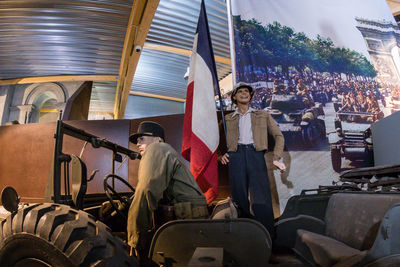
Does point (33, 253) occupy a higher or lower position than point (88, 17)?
lower

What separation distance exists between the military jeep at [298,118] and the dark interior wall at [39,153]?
11.4 ft

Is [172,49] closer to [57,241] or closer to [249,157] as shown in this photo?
[249,157]

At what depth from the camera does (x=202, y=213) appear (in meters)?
1.79

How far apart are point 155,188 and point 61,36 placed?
6.49m

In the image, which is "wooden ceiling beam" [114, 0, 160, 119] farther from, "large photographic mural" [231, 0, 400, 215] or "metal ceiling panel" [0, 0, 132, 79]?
"large photographic mural" [231, 0, 400, 215]

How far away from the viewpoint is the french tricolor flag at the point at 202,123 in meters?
2.47

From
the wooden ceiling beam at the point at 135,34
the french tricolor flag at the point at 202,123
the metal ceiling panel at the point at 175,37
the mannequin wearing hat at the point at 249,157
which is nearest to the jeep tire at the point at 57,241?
the french tricolor flag at the point at 202,123

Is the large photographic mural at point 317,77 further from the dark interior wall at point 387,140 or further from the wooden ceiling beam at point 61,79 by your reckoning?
the wooden ceiling beam at point 61,79

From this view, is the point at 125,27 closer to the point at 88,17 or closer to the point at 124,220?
the point at 88,17

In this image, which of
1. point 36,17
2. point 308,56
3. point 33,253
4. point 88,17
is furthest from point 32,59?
point 33,253

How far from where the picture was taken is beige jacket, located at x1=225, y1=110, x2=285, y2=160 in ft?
9.64

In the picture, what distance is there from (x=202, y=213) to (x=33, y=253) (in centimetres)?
97

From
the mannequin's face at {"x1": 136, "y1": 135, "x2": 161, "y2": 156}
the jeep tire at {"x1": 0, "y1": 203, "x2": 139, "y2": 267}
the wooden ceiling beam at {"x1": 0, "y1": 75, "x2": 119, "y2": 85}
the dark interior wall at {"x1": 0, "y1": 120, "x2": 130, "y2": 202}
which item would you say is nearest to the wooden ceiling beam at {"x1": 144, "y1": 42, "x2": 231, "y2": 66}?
the wooden ceiling beam at {"x1": 0, "y1": 75, "x2": 119, "y2": 85}

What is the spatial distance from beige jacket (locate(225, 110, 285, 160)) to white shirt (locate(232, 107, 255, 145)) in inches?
1.5
